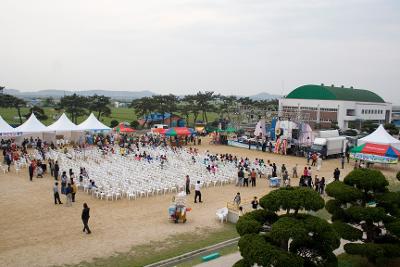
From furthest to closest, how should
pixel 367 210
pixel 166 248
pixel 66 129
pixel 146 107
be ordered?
pixel 146 107 < pixel 66 129 < pixel 166 248 < pixel 367 210

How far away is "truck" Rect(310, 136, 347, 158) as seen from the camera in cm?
3002

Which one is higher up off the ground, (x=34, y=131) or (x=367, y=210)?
(x=367, y=210)

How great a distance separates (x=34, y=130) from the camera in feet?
99.0

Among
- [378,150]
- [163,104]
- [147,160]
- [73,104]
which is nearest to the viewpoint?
[147,160]

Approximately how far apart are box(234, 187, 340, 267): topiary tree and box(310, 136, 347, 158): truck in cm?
2374

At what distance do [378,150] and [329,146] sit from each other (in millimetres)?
4136

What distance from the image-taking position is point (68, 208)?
15.2 metres

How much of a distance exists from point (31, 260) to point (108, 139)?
25.7m

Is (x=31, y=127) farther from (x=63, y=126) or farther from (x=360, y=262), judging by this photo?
(x=360, y=262)

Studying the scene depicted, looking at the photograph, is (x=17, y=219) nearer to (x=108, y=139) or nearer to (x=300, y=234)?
(x=300, y=234)

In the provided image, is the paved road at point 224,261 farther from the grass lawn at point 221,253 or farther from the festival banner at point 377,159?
the festival banner at point 377,159

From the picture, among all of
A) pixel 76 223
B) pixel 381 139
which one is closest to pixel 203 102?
pixel 381 139

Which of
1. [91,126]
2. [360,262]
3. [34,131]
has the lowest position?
[360,262]

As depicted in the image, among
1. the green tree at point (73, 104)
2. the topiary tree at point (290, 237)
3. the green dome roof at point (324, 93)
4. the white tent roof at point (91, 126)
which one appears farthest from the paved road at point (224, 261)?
the green dome roof at point (324, 93)
